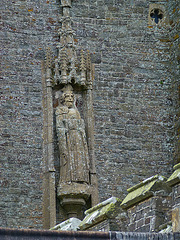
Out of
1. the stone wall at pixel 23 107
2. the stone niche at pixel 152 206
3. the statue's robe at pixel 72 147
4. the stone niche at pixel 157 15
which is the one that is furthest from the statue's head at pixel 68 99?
the stone niche at pixel 152 206

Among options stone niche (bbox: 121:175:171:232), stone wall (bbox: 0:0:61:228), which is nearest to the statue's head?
stone wall (bbox: 0:0:61:228)

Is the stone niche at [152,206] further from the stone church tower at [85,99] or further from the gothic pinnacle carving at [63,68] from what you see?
the gothic pinnacle carving at [63,68]

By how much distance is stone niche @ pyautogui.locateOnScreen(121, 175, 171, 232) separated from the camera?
823 centimetres

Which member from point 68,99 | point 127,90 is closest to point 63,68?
point 68,99

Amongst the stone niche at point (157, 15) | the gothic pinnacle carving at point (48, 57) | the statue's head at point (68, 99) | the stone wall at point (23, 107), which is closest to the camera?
the stone wall at point (23, 107)

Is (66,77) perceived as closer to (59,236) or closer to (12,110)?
(12,110)

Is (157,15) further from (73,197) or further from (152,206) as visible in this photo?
(152,206)

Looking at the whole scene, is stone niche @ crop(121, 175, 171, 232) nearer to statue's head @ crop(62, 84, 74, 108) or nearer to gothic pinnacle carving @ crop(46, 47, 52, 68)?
statue's head @ crop(62, 84, 74, 108)

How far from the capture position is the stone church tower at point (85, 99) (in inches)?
535

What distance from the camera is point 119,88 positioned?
14.6 m

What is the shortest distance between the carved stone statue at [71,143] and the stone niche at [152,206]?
5.01 m

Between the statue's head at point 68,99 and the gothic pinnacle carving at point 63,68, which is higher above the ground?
the gothic pinnacle carving at point 63,68

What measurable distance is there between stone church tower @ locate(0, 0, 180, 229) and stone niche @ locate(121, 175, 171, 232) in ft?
16.3

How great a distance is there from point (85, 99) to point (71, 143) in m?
1.02
